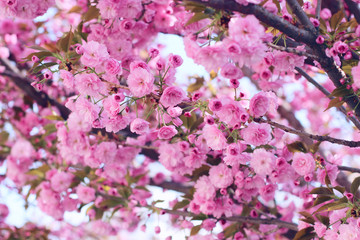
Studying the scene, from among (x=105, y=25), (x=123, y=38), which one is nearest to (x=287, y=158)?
(x=123, y=38)

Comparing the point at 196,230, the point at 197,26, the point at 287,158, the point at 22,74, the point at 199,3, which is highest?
the point at 199,3

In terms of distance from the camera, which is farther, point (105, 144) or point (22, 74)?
point (22, 74)

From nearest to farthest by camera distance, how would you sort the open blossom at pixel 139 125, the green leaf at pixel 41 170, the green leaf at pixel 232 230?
1. the open blossom at pixel 139 125
2. the green leaf at pixel 232 230
3. the green leaf at pixel 41 170

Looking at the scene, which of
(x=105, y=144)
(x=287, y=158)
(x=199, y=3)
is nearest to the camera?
(x=199, y=3)

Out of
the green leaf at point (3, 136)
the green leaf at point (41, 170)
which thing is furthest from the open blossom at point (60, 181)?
the green leaf at point (3, 136)

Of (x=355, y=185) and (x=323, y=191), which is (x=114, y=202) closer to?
(x=323, y=191)

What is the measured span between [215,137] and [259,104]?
263 millimetres

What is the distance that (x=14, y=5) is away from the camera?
1.66 m

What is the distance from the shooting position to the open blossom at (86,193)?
2.66 m

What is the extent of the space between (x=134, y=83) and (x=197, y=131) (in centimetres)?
70

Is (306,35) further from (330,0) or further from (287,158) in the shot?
(330,0)

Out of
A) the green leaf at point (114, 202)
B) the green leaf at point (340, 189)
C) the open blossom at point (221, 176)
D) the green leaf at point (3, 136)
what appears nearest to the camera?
the green leaf at point (340, 189)

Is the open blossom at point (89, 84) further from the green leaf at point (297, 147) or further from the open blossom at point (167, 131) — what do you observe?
the green leaf at point (297, 147)

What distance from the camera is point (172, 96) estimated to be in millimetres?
1493
